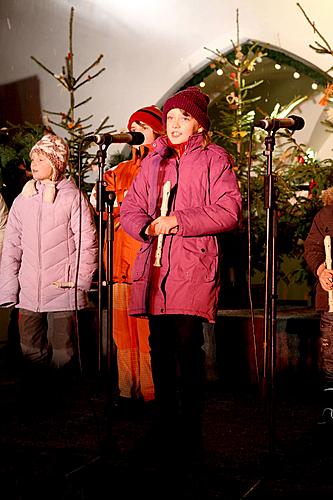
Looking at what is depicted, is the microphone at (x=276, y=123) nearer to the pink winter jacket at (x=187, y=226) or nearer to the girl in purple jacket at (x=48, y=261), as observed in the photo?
the pink winter jacket at (x=187, y=226)

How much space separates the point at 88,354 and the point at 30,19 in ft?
18.7

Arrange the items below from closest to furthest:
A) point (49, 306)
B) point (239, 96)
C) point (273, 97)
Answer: point (49, 306) < point (239, 96) < point (273, 97)

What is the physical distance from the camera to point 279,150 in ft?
34.9

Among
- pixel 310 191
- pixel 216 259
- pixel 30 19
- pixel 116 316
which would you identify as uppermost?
pixel 30 19

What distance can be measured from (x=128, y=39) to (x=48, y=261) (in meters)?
5.82

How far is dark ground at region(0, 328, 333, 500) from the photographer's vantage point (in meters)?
3.69

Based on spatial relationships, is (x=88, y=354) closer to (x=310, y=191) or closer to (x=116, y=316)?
(x=116, y=316)

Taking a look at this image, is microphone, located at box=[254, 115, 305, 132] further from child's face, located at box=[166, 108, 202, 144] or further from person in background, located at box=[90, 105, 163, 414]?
person in background, located at box=[90, 105, 163, 414]

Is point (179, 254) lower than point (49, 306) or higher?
higher

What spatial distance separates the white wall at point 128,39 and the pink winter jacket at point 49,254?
5097mm

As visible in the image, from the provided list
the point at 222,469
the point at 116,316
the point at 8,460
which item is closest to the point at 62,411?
the point at 116,316

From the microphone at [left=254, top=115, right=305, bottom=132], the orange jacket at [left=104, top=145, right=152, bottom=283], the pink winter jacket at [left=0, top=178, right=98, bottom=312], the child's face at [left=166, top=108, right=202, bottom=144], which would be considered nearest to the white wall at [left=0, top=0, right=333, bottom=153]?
the orange jacket at [left=104, top=145, right=152, bottom=283]

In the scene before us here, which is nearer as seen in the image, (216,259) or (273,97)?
(216,259)

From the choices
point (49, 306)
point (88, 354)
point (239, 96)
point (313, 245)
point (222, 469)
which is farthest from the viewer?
point (239, 96)
